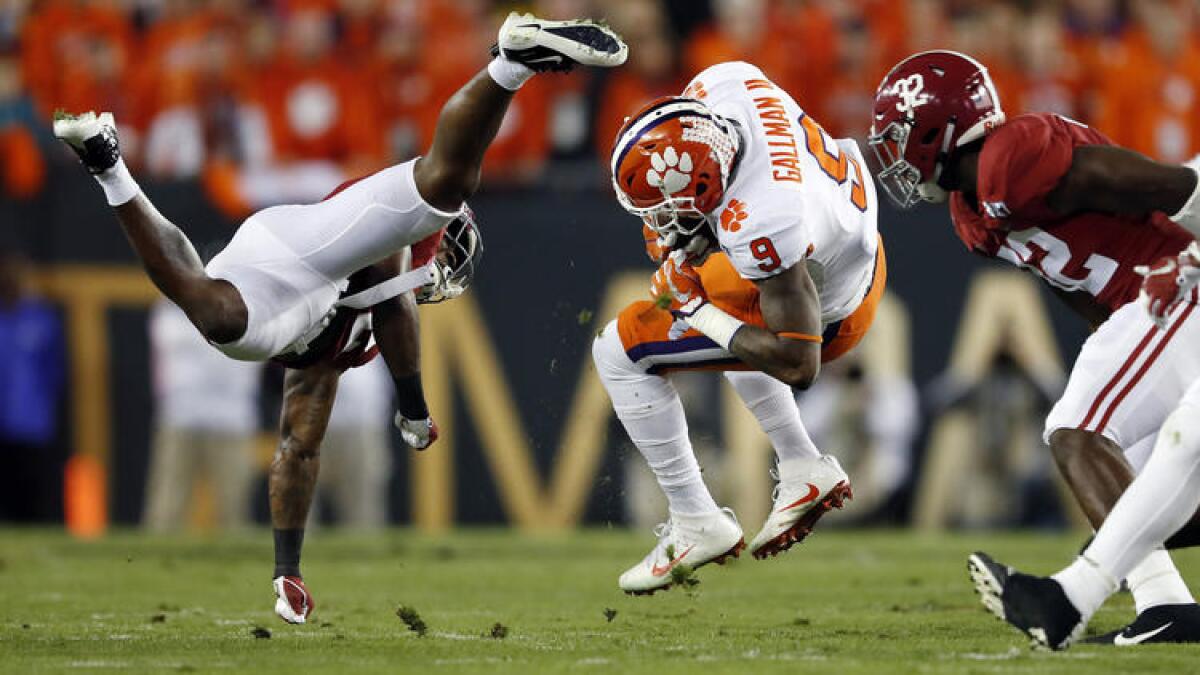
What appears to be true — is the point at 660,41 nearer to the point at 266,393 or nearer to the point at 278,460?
the point at 266,393

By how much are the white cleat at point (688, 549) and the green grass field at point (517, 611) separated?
0.49 ft

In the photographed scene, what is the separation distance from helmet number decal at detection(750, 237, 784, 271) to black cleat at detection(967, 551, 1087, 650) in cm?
128

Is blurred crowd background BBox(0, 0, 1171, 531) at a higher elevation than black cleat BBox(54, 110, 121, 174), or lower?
lower

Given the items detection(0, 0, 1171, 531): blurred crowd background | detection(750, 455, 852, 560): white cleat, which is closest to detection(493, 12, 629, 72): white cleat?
detection(750, 455, 852, 560): white cleat

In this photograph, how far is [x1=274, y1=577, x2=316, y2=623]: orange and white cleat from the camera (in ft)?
21.3

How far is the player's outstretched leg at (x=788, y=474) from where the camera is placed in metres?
6.62

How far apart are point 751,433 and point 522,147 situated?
2347 mm

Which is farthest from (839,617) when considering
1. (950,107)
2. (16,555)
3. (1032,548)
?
(16,555)

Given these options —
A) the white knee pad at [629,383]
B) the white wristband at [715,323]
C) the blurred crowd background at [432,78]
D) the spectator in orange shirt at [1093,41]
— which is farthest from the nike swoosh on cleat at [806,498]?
the spectator in orange shirt at [1093,41]

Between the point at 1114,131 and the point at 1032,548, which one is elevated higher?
the point at 1114,131

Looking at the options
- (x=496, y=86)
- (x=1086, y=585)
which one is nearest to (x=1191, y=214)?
(x=1086, y=585)

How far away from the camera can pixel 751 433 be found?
12258mm

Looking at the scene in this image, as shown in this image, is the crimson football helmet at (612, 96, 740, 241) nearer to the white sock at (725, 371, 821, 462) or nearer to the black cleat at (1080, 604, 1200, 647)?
the white sock at (725, 371, 821, 462)

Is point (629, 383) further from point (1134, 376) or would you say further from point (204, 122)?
point (204, 122)
